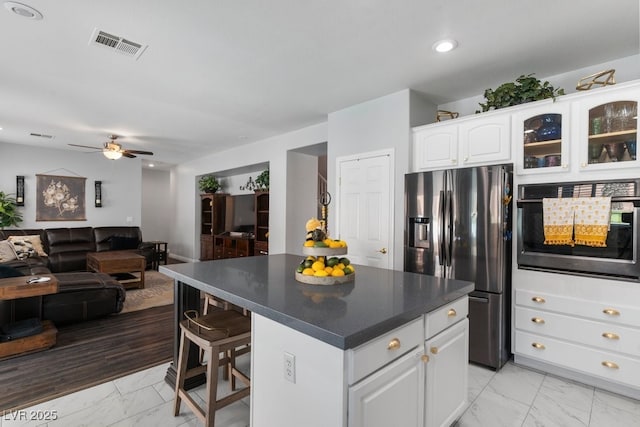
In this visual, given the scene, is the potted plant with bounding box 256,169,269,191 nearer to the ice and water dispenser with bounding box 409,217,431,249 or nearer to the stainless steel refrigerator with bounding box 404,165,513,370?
the ice and water dispenser with bounding box 409,217,431,249

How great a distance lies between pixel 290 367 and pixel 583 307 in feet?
7.95

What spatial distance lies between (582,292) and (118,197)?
8389 millimetres

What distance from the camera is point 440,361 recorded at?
1.63 m

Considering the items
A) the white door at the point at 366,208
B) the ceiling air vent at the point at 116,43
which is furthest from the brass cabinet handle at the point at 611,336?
the ceiling air vent at the point at 116,43

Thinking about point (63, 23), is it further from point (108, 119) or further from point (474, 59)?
point (474, 59)

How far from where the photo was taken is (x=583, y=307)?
7.91 ft

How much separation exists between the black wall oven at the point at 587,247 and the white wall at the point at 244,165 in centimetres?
290

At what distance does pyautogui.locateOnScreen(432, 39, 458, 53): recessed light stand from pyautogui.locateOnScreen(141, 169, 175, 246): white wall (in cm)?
821

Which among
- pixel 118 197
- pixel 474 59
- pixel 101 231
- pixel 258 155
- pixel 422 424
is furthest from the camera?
pixel 118 197

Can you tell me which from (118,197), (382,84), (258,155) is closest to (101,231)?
(118,197)

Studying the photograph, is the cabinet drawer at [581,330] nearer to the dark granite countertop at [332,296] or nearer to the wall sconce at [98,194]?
the dark granite countertop at [332,296]

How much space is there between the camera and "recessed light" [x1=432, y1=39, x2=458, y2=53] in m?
2.43

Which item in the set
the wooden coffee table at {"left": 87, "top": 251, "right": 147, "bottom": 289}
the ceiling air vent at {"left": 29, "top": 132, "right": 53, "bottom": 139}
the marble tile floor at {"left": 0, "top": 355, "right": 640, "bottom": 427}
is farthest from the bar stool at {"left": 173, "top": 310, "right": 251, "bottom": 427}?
the ceiling air vent at {"left": 29, "top": 132, "right": 53, "bottom": 139}

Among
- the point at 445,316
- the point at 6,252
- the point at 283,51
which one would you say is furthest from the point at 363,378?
the point at 6,252
